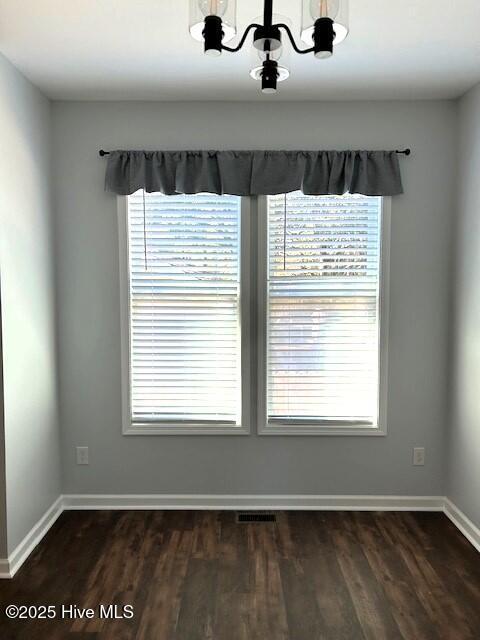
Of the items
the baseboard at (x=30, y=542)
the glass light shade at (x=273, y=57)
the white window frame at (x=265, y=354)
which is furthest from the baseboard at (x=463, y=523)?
the glass light shade at (x=273, y=57)

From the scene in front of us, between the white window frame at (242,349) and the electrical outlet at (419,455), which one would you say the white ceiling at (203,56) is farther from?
the electrical outlet at (419,455)

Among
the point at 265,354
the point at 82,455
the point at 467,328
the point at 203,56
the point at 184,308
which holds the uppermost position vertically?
the point at 203,56

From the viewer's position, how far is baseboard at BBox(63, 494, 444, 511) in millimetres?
3117

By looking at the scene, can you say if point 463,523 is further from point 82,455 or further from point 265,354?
point 82,455

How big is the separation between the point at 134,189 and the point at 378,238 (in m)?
1.60

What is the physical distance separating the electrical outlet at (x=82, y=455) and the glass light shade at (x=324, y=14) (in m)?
2.76

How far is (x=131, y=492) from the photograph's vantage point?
3.14 meters

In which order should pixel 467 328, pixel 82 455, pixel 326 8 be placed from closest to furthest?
pixel 326 8 → pixel 467 328 → pixel 82 455

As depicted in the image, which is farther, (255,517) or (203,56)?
(255,517)

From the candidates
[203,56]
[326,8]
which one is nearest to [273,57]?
[326,8]

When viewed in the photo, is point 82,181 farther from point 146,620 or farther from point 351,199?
point 146,620

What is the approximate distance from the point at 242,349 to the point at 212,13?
2097 mm

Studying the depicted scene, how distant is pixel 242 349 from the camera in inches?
120

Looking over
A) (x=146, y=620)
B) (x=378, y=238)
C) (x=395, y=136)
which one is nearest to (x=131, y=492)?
(x=146, y=620)
